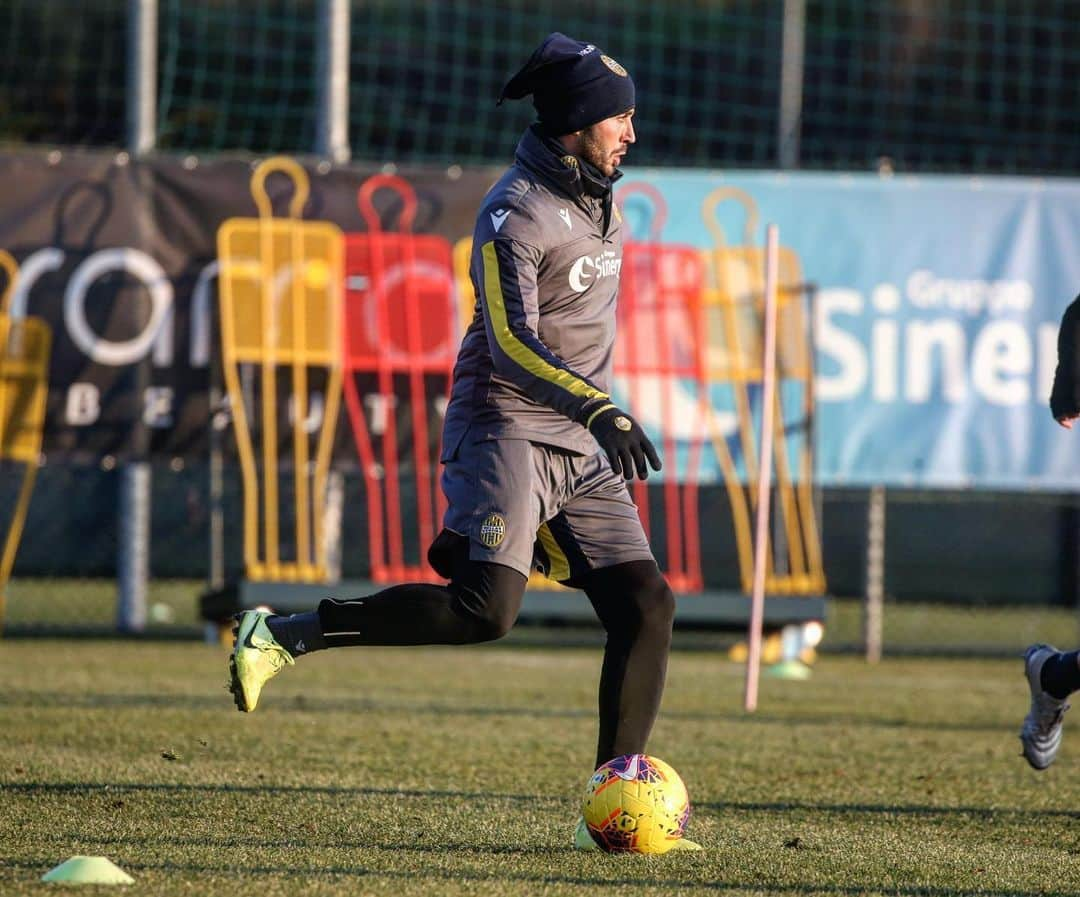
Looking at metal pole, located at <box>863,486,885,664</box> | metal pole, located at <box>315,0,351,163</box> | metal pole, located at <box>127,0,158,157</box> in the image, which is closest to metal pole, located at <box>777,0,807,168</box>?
metal pole, located at <box>863,486,885,664</box>

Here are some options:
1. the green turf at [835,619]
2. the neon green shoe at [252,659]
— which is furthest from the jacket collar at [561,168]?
the green turf at [835,619]

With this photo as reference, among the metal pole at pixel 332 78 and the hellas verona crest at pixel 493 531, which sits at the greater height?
the metal pole at pixel 332 78

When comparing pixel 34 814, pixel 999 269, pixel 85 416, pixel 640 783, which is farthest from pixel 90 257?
pixel 640 783

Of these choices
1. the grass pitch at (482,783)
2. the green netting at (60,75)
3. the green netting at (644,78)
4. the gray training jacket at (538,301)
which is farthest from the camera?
the green netting at (644,78)

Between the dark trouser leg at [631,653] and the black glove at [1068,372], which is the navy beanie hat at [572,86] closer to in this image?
the dark trouser leg at [631,653]

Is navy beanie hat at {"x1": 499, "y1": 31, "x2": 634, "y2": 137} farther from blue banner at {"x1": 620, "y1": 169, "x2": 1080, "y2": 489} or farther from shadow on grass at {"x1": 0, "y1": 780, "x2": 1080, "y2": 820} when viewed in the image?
blue banner at {"x1": 620, "y1": 169, "x2": 1080, "y2": 489}

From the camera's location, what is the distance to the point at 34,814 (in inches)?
199

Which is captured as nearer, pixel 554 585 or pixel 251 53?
pixel 554 585

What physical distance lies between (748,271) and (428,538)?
2.50 m

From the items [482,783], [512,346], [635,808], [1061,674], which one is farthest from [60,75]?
[635,808]

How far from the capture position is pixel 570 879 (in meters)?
4.41

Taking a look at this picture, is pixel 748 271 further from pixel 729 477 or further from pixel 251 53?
pixel 251 53

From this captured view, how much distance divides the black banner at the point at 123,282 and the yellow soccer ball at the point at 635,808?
670cm

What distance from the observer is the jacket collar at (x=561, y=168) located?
492 cm
